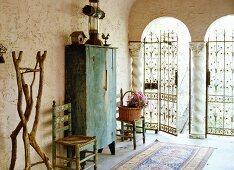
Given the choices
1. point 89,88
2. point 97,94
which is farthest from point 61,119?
point 97,94

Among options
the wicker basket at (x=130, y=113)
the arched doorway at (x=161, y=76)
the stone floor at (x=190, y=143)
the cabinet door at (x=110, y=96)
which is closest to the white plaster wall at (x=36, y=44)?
the cabinet door at (x=110, y=96)

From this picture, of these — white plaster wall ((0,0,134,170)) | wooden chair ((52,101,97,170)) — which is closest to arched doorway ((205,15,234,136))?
white plaster wall ((0,0,134,170))

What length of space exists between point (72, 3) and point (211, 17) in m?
2.95

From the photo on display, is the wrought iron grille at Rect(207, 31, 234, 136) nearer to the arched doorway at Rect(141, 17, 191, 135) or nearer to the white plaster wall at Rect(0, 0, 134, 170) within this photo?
the arched doorway at Rect(141, 17, 191, 135)

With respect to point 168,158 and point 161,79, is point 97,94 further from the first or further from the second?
point 161,79

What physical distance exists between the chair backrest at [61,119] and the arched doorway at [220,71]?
10.8ft

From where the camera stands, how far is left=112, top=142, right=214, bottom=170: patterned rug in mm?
5027

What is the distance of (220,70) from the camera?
7.00m

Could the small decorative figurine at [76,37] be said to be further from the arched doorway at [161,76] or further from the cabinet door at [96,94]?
the arched doorway at [161,76]

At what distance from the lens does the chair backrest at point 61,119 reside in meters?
4.50

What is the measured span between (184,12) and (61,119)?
368 centimetres

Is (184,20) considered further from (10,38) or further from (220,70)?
(10,38)

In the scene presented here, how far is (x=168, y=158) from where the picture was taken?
5438 mm

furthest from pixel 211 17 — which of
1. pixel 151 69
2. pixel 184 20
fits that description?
pixel 151 69
